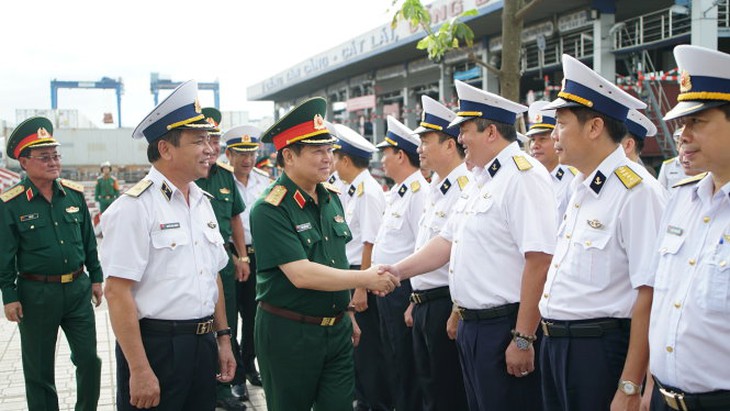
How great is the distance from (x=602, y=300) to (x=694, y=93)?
0.97m

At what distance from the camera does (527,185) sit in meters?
3.41

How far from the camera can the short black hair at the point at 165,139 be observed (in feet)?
10.6

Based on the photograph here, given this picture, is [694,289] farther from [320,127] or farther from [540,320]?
[320,127]

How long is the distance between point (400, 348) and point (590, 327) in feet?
7.15

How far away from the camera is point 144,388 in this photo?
2.92 meters

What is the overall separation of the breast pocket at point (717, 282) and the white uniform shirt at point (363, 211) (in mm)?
3294

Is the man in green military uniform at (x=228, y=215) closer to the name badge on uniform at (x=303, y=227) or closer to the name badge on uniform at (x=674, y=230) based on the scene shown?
the name badge on uniform at (x=303, y=227)

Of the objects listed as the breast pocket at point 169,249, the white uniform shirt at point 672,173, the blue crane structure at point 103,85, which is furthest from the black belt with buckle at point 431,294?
the blue crane structure at point 103,85

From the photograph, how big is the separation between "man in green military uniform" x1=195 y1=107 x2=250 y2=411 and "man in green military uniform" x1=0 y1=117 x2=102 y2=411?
110 centimetres

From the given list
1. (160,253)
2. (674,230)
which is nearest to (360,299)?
(160,253)

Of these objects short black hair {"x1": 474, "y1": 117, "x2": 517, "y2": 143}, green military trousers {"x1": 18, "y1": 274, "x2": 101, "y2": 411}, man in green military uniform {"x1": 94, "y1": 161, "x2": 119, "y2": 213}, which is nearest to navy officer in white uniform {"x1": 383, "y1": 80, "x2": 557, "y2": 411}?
short black hair {"x1": 474, "y1": 117, "x2": 517, "y2": 143}

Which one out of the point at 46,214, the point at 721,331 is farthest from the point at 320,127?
the point at 46,214

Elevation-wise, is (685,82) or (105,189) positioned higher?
(685,82)

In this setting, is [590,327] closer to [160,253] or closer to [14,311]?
[160,253]
